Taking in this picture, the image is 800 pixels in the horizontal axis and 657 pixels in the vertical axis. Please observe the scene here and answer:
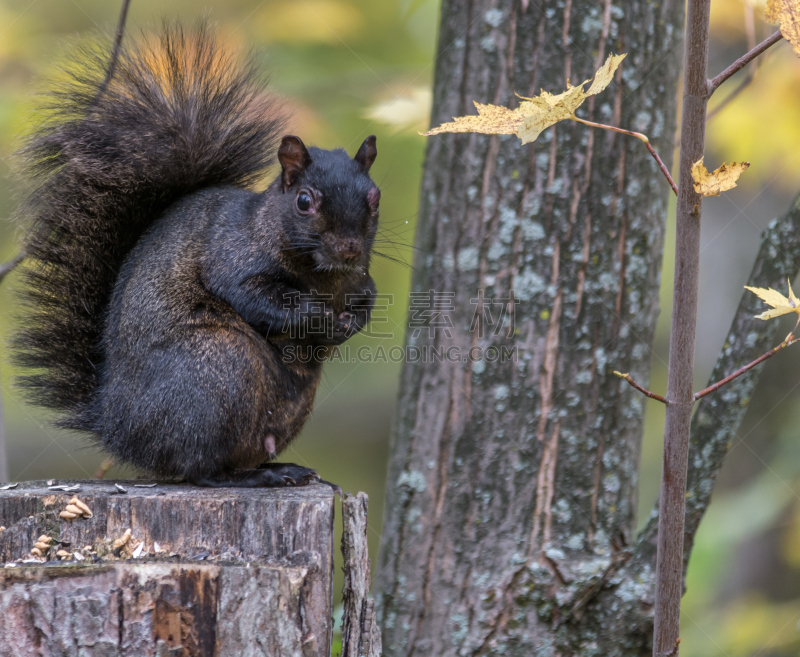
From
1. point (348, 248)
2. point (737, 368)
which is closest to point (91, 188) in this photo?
point (348, 248)

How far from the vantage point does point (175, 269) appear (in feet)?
5.78

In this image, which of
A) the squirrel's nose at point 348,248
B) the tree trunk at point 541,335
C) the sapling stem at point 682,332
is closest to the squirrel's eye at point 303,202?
the squirrel's nose at point 348,248

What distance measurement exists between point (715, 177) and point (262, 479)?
1.17m

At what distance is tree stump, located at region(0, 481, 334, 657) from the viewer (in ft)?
4.04

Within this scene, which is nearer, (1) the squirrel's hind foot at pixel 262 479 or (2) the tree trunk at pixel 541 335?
(1) the squirrel's hind foot at pixel 262 479

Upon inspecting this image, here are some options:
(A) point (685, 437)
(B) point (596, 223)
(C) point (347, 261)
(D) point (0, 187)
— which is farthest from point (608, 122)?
(D) point (0, 187)

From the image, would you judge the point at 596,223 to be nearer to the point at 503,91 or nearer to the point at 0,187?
the point at 503,91

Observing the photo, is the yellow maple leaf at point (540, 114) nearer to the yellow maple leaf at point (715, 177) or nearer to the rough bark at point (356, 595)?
the yellow maple leaf at point (715, 177)

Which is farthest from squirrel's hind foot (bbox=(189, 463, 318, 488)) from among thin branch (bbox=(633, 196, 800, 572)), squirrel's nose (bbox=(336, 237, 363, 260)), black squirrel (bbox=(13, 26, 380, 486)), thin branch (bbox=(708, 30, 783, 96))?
thin branch (bbox=(708, 30, 783, 96))

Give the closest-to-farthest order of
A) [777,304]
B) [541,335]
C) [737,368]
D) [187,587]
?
1. [777,304]
2. [187,587]
3. [737,368]
4. [541,335]

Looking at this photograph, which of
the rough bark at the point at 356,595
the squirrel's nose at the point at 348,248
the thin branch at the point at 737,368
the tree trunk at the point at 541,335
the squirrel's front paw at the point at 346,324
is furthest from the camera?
the tree trunk at the point at 541,335

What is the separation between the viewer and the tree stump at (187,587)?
1.23 m

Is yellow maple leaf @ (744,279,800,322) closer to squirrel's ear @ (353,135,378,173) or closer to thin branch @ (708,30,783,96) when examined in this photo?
thin branch @ (708,30,783,96)

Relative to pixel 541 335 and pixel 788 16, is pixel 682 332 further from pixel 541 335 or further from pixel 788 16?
pixel 541 335
